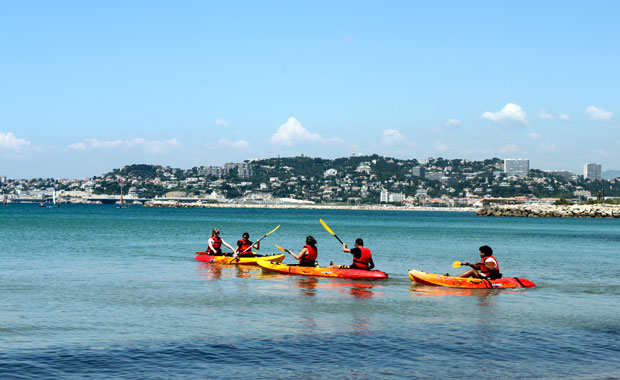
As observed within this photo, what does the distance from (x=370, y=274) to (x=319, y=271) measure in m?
2.32

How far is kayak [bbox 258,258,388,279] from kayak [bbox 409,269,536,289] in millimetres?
1846

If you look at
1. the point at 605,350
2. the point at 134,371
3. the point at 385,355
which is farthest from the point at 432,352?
the point at 134,371

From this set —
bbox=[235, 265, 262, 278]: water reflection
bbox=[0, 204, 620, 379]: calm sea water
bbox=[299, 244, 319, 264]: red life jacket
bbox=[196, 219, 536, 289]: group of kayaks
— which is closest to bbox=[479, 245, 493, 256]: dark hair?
bbox=[196, 219, 536, 289]: group of kayaks

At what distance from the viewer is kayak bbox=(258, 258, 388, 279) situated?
2762cm

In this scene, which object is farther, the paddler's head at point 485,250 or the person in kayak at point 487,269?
the person in kayak at point 487,269

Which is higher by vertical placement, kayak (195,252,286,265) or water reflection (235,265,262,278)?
kayak (195,252,286,265)

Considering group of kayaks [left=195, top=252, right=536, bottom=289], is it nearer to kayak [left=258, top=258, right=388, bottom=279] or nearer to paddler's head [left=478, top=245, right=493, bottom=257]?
kayak [left=258, top=258, right=388, bottom=279]

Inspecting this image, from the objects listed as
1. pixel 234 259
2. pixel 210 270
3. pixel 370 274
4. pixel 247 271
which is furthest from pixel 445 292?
pixel 234 259

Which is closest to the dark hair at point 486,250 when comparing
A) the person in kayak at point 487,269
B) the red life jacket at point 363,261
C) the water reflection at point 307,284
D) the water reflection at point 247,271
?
the person in kayak at point 487,269

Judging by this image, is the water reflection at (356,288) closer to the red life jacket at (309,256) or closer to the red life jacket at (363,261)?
the red life jacket at (363,261)

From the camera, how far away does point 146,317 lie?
18188 millimetres

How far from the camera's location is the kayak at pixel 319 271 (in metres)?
27.6

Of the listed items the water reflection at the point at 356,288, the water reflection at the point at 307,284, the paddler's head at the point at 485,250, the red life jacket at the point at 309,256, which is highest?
the paddler's head at the point at 485,250

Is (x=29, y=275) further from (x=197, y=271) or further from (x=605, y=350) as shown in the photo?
(x=605, y=350)
